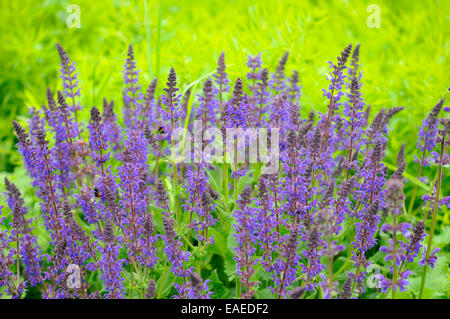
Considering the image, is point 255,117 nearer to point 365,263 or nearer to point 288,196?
point 288,196

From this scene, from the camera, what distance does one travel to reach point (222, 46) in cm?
485

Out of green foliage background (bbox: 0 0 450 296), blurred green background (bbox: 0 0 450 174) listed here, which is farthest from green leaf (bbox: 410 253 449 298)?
blurred green background (bbox: 0 0 450 174)

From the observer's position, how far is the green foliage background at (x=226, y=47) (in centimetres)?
464

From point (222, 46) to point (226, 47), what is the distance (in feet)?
0.21

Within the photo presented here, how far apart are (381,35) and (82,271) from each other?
4.84 metres

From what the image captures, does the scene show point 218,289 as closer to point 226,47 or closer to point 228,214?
point 228,214

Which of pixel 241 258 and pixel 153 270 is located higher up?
pixel 241 258

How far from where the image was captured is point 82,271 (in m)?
2.78

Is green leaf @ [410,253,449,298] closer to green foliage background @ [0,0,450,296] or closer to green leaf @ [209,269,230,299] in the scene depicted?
green foliage background @ [0,0,450,296]

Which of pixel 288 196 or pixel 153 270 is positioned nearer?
pixel 288 196

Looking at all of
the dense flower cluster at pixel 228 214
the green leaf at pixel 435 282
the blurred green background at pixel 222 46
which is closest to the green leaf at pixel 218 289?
the dense flower cluster at pixel 228 214

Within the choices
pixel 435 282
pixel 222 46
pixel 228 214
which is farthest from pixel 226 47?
pixel 435 282
